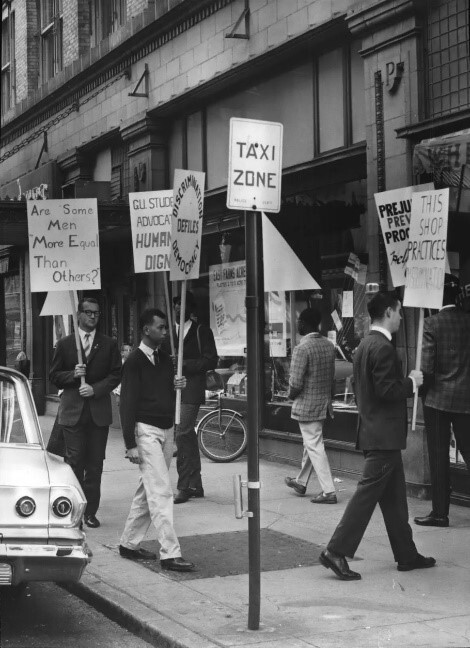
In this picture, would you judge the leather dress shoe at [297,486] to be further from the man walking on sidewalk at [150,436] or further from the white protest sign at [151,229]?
the man walking on sidewalk at [150,436]

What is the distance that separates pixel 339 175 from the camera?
11977 millimetres

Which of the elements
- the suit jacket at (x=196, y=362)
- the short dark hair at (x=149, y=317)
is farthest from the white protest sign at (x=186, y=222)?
the suit jacket at (x=196, y=362)

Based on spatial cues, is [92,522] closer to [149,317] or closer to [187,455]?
[187,455]

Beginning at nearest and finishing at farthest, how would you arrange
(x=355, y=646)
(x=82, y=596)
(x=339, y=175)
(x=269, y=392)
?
1. (x=355, y=646)
2. (x=82, y=596)
3. (x=339, y=175)
4. (x=269, y=392)

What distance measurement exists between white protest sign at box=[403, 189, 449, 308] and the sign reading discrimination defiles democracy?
331 centimetres

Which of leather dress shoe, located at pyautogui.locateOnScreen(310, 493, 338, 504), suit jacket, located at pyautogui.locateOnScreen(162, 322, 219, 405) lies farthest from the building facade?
suit jacket, located at pyautogui.locateOnScreen(162, 322, 219, 405)

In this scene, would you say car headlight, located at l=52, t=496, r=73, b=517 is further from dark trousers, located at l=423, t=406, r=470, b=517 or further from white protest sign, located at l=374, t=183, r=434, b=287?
dark trousers, located at l=423, t=406, r=470, b=517

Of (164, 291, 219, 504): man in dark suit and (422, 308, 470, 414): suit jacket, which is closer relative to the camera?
(422, 308, 470, 414): suit jacket

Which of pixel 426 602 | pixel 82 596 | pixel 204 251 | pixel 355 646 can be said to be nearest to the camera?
pixel 355 646

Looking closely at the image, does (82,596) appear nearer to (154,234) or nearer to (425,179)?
(154,234)

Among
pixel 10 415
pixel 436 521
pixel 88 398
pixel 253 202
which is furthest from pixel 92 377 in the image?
pixel 253 202

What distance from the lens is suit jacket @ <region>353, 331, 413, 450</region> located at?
23.2 feet

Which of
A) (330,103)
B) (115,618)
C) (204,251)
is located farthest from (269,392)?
(115,618)

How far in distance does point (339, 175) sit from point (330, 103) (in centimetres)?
90
